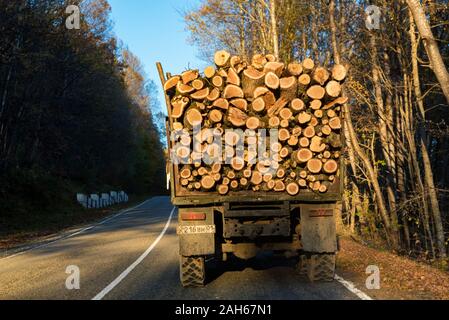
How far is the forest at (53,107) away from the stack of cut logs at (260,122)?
50.5 ft

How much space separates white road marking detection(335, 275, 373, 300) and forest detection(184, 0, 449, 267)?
5.09 metres

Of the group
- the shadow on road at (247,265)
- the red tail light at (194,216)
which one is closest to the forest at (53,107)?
the shadow on road at (247,265)

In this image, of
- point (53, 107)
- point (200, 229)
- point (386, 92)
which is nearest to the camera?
point (200, 229)

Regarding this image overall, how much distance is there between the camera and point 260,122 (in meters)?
7.85

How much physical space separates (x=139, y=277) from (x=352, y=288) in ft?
12.0

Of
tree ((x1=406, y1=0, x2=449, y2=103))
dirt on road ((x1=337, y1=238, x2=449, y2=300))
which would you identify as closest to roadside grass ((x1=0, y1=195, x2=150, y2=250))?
dirt on road ((x1=337, y1=238, x2=449, y2=300))

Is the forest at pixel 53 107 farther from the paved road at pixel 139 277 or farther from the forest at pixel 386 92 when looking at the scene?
the paved road at pixel 139 277

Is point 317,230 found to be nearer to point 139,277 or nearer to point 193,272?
point 193,272

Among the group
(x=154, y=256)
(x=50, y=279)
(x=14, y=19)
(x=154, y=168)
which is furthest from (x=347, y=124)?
(x=154, y=168)

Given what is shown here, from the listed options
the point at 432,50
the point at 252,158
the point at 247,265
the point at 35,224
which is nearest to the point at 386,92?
the point at 432,50

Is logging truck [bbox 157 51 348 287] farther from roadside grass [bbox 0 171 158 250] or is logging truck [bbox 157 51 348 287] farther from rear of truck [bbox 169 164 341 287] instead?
roadside grass [bbox 0 171 158 250]

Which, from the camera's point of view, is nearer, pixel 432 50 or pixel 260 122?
pixel 260 122

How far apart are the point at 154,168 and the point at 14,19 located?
60145 millimetres

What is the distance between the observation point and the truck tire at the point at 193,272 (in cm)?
785
